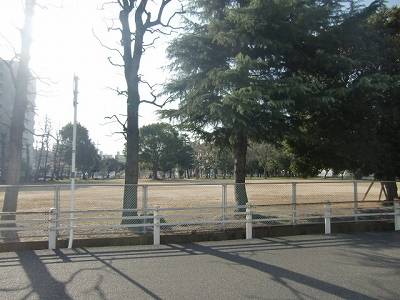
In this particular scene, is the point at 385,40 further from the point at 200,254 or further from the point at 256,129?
the point at 200,254

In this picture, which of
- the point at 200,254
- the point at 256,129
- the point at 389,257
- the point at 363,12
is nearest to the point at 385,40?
the point at 363,12

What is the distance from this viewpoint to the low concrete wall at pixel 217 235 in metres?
10.6

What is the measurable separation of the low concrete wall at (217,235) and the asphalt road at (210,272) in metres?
0.39

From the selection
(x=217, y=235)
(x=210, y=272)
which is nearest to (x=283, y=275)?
(x=210, y=272)

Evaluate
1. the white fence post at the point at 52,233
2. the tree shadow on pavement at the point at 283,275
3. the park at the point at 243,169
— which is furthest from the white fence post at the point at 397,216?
the white fence post at the point at 52,233

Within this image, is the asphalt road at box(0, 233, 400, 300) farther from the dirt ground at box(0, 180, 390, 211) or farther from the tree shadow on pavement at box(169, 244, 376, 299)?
the dirt ground at box(0, 180, 390, 211)

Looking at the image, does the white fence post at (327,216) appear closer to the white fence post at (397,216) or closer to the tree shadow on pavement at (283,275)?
the white fence post at (397,216)

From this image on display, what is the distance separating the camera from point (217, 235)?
12203mm

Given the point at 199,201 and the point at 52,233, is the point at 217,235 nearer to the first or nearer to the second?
the point at 52,233

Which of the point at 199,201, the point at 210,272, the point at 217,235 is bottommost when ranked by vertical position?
the point at 210,272

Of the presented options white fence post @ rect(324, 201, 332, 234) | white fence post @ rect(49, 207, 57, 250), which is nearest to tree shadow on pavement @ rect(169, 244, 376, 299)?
white fence post @ rect(49, 207, 57, 250)

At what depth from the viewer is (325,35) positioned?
16.4 m

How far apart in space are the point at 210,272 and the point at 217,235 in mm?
4306

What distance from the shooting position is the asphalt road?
21.5 feet
